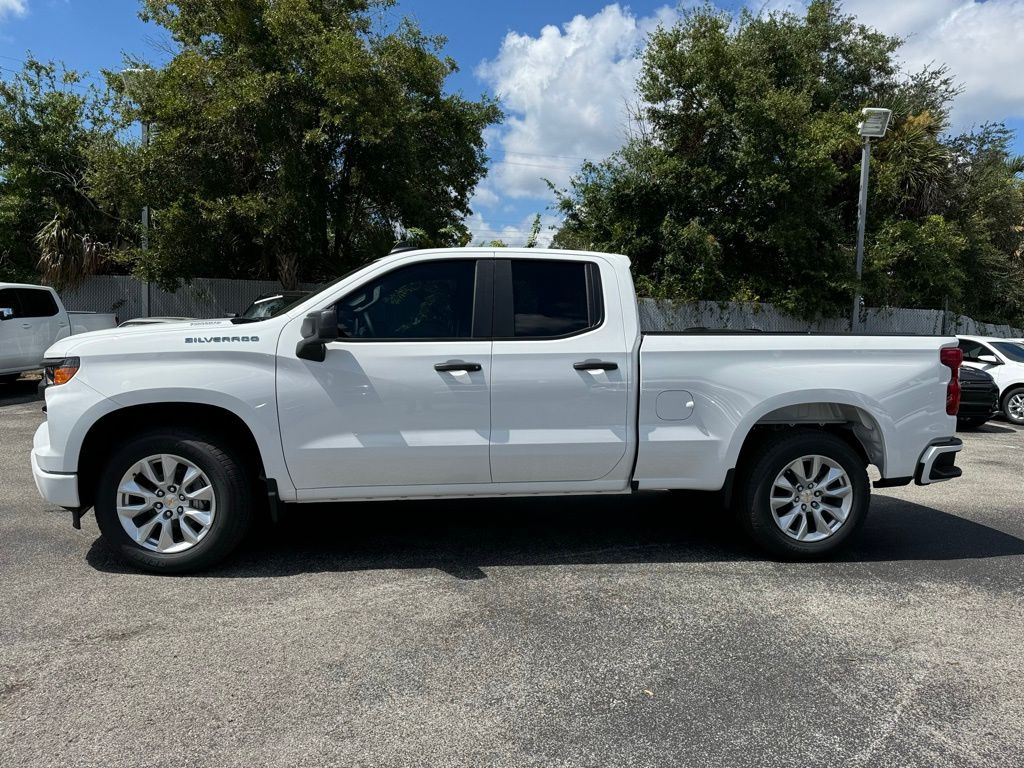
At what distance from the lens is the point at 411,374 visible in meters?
4.39

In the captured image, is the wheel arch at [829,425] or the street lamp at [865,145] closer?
the wheel arch at [829,425]

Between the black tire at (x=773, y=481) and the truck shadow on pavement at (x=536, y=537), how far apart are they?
0.21 m

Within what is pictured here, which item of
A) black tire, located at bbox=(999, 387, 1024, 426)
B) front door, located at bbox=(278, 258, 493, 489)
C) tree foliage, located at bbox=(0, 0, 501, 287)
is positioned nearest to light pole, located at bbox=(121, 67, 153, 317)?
tree foliage, located at bbox=(0, 0, 501, 287)

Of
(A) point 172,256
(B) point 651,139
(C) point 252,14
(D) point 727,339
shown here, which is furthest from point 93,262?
(D) point 727,339

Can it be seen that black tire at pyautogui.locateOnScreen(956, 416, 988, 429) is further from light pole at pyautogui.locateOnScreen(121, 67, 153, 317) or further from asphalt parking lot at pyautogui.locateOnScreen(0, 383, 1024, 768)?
light pole at pyautogui.locateOnScreen(121, 67, 153, 317)

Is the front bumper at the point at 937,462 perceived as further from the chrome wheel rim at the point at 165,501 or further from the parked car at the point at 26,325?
the parked car at the point at 26,325

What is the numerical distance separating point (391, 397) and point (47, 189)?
55.5 ft

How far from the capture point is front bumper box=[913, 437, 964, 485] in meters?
4.89

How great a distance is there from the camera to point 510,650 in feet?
11.7

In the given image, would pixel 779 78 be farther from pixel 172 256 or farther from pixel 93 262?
pixel 93 262

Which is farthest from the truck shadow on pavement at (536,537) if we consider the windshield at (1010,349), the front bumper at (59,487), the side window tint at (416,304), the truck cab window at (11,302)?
the truck cab window at (11,302)

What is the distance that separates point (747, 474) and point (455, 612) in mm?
2172

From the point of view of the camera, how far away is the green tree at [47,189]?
16.6 m

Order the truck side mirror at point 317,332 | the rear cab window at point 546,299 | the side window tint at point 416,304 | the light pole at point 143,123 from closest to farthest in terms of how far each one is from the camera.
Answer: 1. the truck side mirror at point 317,332
2. the side window tint at point 416,304
3. the rear cab window at point 546,299
4. the light pole at point 143,123
